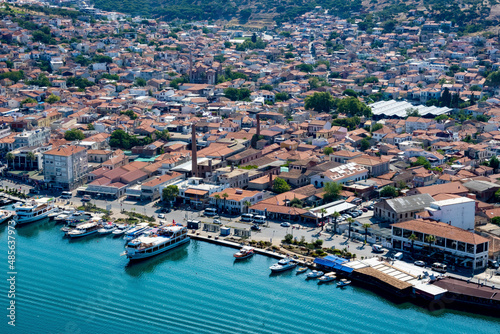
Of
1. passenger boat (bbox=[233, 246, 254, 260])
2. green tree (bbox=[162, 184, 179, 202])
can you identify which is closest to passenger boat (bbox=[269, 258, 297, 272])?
passenger boat (bbox=[233, 246, 254, 260])

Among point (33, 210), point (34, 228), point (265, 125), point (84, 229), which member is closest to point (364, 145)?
point (265, 125)

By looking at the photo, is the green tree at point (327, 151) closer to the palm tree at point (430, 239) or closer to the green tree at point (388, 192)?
the green tree at point (388, 192)

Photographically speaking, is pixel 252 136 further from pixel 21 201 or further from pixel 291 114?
pixel 21 201

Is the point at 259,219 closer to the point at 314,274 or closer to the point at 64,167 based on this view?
the point at 314,274

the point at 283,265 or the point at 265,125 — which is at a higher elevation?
the point at 265,125

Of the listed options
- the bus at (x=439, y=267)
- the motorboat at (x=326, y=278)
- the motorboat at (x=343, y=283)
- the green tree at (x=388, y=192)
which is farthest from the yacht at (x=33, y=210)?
the bus at (x=439, y=267)

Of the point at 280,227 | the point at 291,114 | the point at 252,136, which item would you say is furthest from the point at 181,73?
the point at 280,227
